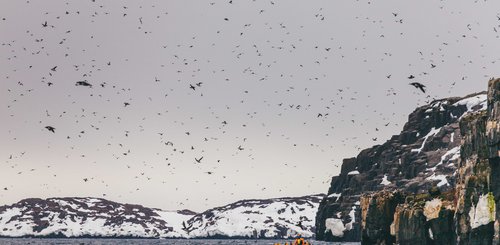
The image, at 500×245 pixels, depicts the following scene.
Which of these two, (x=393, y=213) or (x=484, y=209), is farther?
(x=393, y=213)

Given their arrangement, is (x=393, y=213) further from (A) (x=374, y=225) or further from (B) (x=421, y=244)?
(B) (x=421, y=244)

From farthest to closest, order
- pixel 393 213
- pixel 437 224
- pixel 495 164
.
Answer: pixel 393 213 < pixel 437 224 < pixel 495 164

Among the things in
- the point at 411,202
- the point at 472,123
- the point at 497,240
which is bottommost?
the point at 497,240

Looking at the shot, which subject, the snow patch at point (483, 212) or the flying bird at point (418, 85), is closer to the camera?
the flying bird at point (418, 85)

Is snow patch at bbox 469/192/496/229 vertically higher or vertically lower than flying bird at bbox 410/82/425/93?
lower

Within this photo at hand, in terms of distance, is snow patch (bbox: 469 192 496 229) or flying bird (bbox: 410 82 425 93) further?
snow patch (bbox: 469 192 496 229)

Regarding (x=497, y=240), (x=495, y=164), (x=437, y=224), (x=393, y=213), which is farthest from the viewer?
(x=393, y=213)

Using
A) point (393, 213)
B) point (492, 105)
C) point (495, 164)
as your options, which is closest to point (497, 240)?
point (495, 164)

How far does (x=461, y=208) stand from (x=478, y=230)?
6408 millimetres

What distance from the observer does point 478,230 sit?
4675 inches

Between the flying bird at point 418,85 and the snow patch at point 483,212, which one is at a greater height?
the flying bird at point 418,85

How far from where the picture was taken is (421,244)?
130 metres

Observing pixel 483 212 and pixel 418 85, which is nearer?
pixel 418 85

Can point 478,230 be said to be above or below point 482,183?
below
